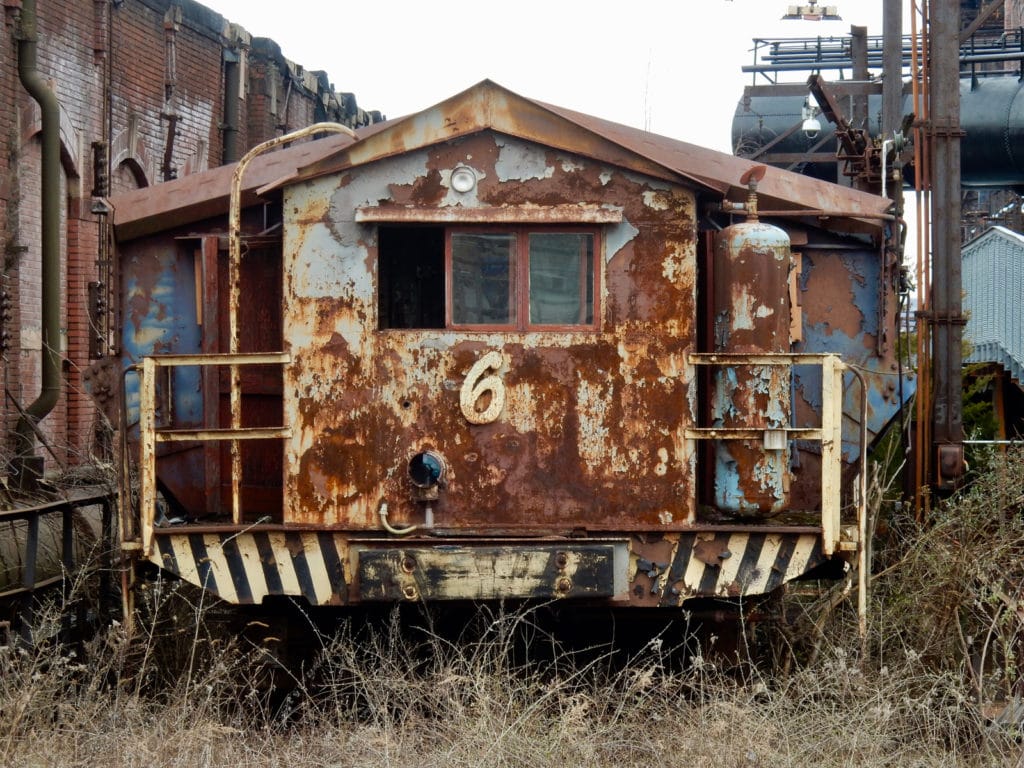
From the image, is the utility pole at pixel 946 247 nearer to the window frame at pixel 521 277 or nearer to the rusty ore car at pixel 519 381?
the rusty ore car at pixel 519 381

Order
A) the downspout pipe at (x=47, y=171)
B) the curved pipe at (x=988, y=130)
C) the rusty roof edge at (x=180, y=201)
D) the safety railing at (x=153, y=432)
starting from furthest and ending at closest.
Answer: the curved pipe at (x=988, y=130) < the downspout pipe at (x=47, y=171) < the rusty roof edge at (x=180, y=201) < the safety railing at (x=153, y=432)

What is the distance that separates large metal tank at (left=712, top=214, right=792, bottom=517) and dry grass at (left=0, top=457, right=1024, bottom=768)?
962mm

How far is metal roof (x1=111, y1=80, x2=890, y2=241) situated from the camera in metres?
7.25

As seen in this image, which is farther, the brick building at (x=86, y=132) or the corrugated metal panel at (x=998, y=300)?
the corrugated metal panel at (x=998, y=300)

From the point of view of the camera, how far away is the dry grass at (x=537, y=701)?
6098 millimetres

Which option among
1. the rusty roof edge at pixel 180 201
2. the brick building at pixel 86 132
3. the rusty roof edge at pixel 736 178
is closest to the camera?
the rusty roof edge at pixel 736 178

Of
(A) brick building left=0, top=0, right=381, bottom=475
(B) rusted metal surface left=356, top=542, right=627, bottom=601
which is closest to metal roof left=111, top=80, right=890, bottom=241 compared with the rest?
(B) rusted metal surface left=356, top=542, right=627, bottom=601

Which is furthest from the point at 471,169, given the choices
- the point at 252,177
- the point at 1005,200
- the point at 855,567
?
the point at 1005,200

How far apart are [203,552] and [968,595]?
173 inches

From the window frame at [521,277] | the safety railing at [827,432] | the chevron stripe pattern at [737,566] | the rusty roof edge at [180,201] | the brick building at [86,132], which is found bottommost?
the chevron stripe pattern at [737,566]

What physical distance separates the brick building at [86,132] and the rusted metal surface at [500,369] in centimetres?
508

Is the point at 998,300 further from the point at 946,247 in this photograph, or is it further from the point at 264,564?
the point at 264,564

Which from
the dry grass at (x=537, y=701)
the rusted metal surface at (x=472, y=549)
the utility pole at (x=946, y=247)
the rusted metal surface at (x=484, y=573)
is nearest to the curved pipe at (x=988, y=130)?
the utility pole at (x=946, y=247)

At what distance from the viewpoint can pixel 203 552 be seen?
23.7ft
